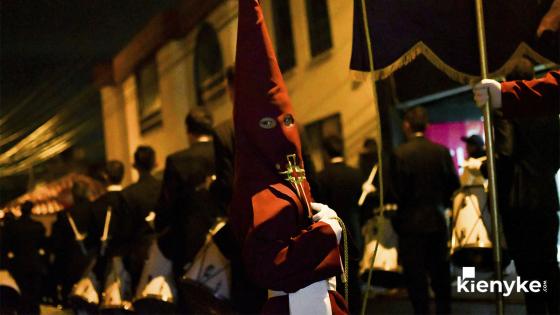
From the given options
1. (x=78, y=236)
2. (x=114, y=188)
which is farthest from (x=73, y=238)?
(x=114, y=188)

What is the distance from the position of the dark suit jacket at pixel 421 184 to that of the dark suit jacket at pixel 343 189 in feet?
1.95

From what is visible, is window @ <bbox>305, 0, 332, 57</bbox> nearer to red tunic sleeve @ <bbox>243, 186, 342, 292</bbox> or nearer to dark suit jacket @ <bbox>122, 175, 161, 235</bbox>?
dark suit jacket @ <bbox>122, 175, 161, 235</bbox>

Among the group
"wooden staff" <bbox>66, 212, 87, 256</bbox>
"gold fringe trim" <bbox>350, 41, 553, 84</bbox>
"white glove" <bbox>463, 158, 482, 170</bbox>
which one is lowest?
"wooden staff" <bbox>66, 212, 87, 256</bbox>

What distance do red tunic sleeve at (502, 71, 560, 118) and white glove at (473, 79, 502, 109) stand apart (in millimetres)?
25

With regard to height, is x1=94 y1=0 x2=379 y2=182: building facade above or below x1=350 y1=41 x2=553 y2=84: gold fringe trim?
above

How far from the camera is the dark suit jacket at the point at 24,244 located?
23.3 feet

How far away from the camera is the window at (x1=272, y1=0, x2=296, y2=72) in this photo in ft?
32.1

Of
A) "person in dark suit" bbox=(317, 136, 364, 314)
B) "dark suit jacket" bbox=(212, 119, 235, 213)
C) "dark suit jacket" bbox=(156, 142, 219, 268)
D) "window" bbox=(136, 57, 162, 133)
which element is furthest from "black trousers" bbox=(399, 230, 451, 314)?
"window" bbox=(136, 57, 162, 133)

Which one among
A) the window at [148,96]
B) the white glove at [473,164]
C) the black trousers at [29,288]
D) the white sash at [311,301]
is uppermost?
the window at [148,96]

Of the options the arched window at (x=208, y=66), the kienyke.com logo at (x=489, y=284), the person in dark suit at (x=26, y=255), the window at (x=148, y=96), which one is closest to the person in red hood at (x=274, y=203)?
the kienyke.com logo at (x=489, y=284)

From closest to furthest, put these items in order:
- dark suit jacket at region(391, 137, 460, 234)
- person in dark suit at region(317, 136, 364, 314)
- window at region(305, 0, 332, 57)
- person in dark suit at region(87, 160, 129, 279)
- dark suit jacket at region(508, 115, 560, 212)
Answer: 1. dark suit jacket at region(508, 115, 560, 212)
2. dark suit jacket at region(391, 137, 460, 234)
3. person in dark suit at region(87, 160, 129, 279)
4. person in dark suit at region(317, 136, 364, 314)
5. window at region(305, 0, 332, 57)

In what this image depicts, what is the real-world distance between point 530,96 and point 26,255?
5.70m

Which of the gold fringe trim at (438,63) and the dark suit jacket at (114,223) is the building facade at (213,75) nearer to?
the dark suit jacket at (114,223)

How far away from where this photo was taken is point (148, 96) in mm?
13258
